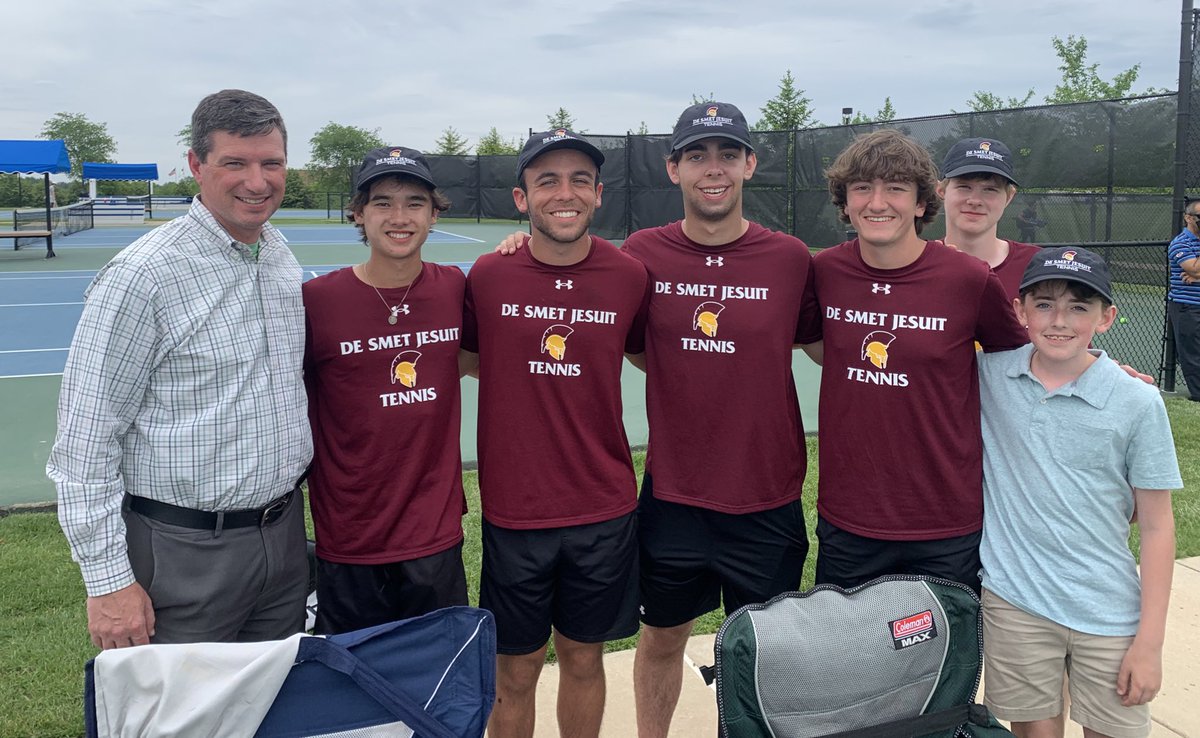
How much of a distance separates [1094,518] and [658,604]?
1.40 metres

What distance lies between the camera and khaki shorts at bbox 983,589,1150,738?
262cm

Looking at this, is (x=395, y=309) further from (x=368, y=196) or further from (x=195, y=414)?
(x=195, y=414)

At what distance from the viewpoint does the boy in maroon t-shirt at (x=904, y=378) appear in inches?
112

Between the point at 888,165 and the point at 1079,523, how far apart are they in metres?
1.18

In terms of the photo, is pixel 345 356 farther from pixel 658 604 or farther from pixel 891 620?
pixel 891 620

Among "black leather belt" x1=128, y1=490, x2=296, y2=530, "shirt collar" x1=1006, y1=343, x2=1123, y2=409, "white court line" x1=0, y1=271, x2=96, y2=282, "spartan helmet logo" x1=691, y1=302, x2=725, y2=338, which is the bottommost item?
"black leather belt" x1=128, y1=490, x2=296, y2=530

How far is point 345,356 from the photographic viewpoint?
9.34ft

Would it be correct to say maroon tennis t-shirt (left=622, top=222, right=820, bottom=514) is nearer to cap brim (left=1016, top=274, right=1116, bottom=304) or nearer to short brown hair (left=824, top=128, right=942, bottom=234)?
short brown hair (left=824, top=128, right=942, bottom=234)

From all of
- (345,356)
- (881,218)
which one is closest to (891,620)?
(881,218)

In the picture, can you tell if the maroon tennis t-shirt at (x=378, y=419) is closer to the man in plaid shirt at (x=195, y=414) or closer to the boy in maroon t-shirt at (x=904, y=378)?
the man in plaid shirt at (x=195, y=414)

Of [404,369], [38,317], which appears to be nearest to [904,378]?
[404,369]

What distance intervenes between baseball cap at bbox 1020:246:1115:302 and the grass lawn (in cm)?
231

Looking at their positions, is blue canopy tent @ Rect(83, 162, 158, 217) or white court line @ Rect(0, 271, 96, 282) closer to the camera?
white court line @ Rect(0, 271, 96, 282)

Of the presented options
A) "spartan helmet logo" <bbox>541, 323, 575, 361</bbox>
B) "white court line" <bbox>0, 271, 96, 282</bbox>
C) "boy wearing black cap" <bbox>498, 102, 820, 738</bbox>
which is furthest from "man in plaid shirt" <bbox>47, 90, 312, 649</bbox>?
"white court line" <bbox>0, 271, 96, 282</bbox>
